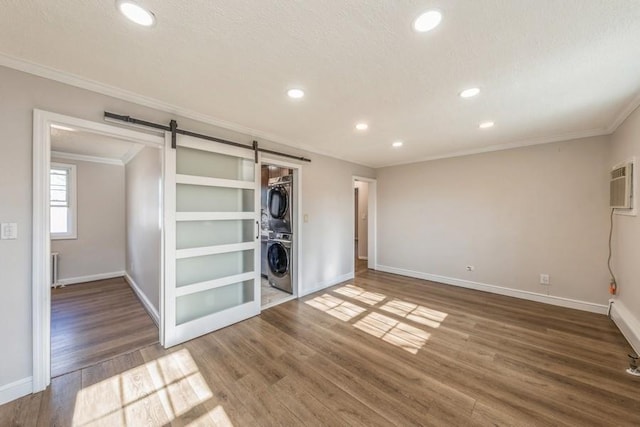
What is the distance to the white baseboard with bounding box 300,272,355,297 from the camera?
405cm

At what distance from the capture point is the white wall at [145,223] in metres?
3.06

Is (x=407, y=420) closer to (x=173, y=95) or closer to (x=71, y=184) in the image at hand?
(x=173, y=95)

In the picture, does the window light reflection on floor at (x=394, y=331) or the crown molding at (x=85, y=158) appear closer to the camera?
the window light reflection on floor at (x=394, y=331)

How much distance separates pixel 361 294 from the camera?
4078mm

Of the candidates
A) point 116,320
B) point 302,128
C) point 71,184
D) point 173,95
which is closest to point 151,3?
point 173,95

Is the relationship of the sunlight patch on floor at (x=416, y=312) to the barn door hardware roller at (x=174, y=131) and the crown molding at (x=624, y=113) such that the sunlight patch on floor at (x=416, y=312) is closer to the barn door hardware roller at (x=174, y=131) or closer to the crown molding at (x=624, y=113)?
the barn door hardware roller at (x=174, y=131)

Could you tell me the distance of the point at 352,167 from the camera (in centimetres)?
500

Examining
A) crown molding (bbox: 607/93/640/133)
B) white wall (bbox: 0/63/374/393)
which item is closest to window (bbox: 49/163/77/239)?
white wall (bbox: 0/63/374/393)

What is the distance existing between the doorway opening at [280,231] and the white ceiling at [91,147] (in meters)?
2.13

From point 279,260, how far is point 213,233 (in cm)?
160

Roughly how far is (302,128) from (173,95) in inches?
57.0

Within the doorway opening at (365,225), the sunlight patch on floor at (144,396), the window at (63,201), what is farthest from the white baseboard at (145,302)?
the doorway opening at (365,225)

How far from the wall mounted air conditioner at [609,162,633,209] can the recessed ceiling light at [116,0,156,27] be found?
436cm

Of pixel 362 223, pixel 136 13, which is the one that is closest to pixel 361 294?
pixel 362 223
